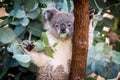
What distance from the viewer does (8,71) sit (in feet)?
6.24

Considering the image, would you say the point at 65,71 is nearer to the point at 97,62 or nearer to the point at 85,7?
the point at 97,62

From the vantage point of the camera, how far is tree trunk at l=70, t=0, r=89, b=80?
47.4 inches

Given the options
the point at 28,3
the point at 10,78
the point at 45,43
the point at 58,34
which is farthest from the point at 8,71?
the point at 28,3

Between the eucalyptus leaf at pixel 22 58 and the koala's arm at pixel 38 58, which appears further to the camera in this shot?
the koala's arm at pixel 38 58

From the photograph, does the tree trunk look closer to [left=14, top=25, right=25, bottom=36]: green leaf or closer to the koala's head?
the koala's head

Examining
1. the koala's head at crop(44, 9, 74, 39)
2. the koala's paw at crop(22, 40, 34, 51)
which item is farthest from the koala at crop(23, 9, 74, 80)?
the koala's paw at crop(22, 40, 34, 51)

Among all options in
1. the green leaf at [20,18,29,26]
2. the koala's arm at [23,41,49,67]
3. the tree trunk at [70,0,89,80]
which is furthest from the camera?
the green leaf at [20,18,29,26]

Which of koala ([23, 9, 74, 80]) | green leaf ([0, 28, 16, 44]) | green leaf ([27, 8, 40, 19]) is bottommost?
koala ([23, 9, 74, 80])

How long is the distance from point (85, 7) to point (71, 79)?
0.32 m

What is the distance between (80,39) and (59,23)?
1.25 ft

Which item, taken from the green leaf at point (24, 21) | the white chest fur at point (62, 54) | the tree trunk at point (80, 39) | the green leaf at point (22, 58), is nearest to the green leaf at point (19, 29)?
the green leaf at point (24, 21)

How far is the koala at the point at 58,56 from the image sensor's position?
158 centimetres

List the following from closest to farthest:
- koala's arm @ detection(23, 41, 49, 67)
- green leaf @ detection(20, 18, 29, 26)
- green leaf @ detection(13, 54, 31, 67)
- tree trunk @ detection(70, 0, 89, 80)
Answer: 1. tree trunk @ detection(70, 0, 89, 80)
2. green leaf @ detection(13, 54, 31, 67)
3. koala's arm @ detection(23, 41, 49, 67)
4. green leaf @ detection(20, 18, 29, 26)

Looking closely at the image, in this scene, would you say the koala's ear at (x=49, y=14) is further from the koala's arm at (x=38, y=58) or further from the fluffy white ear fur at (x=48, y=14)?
the koala's arm at (x=38, y=58)
